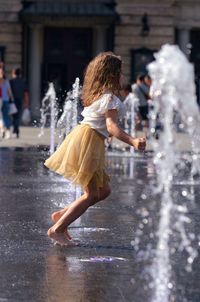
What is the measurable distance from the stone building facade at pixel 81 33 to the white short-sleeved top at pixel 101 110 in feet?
86.3

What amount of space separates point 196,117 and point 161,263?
123cm

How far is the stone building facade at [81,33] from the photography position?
3534 centimetres

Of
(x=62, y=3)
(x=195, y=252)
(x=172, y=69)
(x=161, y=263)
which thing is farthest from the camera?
(x=62, y=3)

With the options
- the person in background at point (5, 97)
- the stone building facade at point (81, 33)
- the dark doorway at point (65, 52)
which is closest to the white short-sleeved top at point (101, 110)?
the person in background at point (5, 97)

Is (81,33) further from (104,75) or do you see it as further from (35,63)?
(104,75)

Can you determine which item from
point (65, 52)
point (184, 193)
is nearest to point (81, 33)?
point (65, 52)

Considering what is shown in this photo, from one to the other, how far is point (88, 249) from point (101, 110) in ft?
3.62

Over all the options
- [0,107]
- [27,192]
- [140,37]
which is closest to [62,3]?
[140,37]

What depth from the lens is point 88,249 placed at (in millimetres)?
8836

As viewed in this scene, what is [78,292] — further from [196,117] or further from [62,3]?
[62,3]

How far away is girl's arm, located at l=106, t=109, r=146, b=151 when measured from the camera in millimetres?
8234

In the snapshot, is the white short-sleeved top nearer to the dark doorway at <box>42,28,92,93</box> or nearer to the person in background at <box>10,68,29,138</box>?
the person in background at <box>10,68,29,138</box>

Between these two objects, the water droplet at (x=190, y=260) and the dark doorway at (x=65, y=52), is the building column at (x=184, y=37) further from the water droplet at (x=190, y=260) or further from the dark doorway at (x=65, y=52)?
the water droplet at (x=190, y=260)

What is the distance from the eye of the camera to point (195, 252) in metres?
8.78
